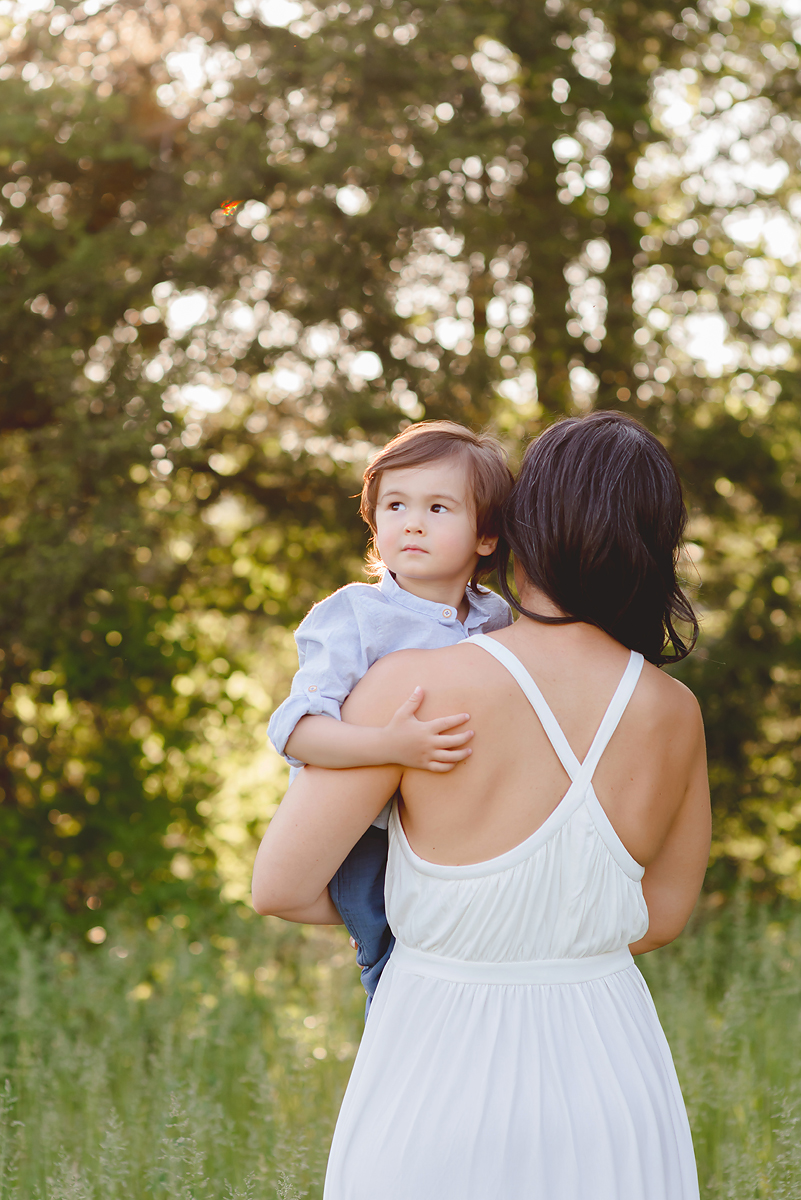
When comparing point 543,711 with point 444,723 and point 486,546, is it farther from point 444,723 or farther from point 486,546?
point 486,546

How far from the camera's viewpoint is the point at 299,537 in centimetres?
543

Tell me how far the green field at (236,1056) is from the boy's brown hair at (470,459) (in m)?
1.49

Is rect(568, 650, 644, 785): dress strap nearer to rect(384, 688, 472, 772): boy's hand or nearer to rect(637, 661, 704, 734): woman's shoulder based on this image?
rect(637, 661, 704, 734): woman's shoulder

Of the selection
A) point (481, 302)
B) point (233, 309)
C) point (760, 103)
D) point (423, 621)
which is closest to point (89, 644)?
point (233, 309)

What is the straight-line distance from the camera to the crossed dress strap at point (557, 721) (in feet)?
4.62

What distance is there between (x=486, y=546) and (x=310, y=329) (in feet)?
11.0

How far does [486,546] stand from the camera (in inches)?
71.3

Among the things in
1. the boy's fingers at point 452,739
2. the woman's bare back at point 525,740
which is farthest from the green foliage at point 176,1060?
the boy's fingers at point 452,739

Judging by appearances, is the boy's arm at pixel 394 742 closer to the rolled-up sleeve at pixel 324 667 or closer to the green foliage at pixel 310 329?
the rolled-up sleeve at pixel 324 667

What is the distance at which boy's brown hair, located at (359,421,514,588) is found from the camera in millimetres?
1779

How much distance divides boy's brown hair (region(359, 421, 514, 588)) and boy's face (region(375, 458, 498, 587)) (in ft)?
0.04

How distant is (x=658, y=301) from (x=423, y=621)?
14.3 ft

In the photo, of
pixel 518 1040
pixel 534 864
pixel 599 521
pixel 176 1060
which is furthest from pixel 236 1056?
pixel 599 521

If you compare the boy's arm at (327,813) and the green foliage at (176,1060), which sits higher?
the boy's arm at (327,813)
